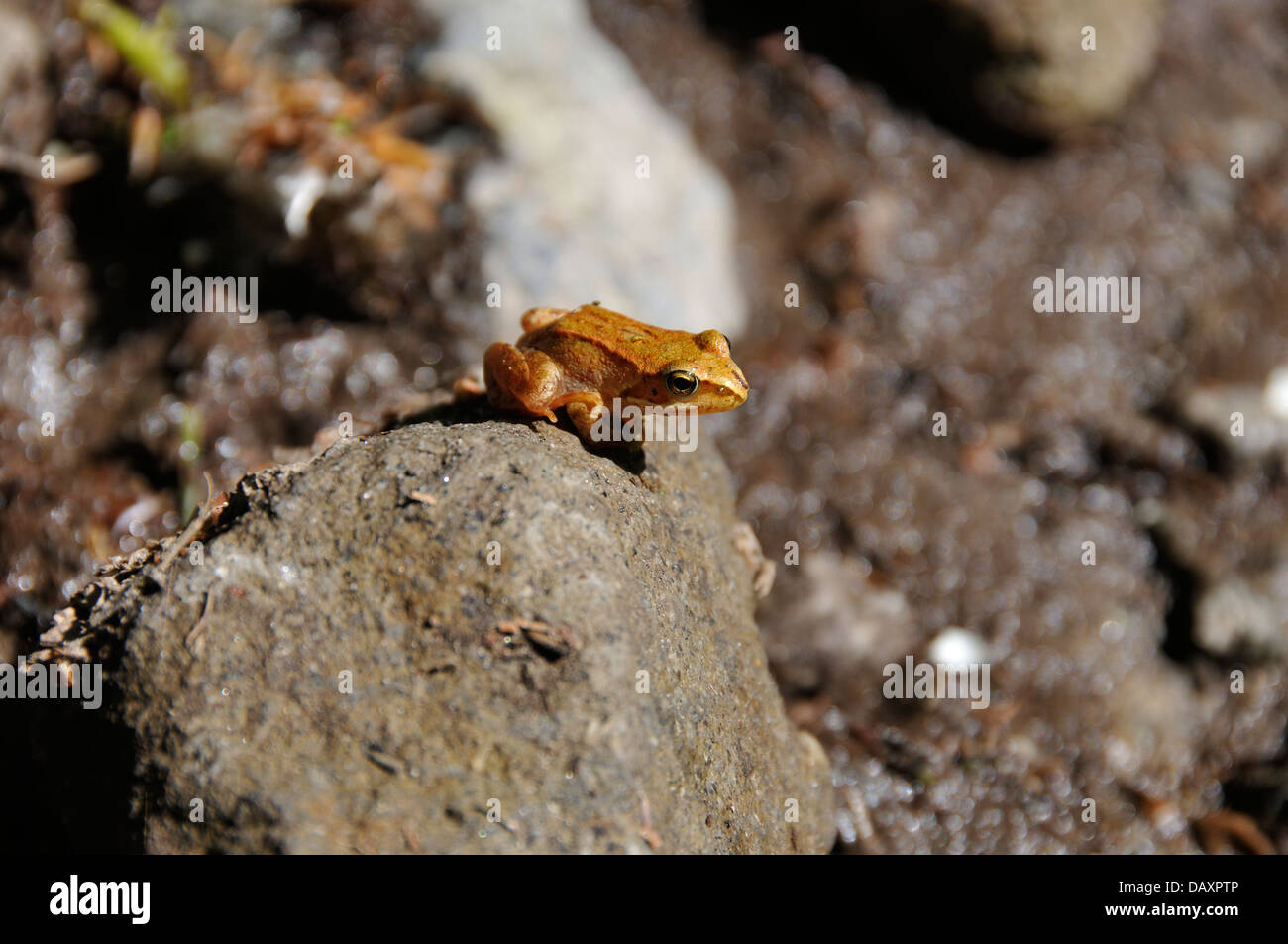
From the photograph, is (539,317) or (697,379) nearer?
(697,379)

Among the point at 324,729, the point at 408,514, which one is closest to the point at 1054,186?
the point at 408,514

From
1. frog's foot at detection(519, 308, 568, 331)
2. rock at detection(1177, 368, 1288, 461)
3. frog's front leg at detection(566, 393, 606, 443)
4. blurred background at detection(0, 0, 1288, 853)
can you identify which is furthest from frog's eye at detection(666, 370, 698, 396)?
rock at detection(1177, 368, 1288, 461)

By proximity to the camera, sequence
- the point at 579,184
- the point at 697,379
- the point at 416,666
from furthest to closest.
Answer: the point at 579,184 → the point at 697,379 → the point at 416,666

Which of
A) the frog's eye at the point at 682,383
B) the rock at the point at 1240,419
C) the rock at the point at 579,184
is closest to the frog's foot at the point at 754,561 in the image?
the frog's eye at the point at 682,383

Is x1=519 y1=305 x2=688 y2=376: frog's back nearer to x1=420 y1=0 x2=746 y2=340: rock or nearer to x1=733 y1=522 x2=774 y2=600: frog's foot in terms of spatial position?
x1=733 y1=522 x2=774 y2=600: frog's foot

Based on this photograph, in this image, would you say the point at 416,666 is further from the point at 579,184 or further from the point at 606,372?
the point at 579,184

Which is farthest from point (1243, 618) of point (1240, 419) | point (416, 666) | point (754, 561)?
point (416, 666)
